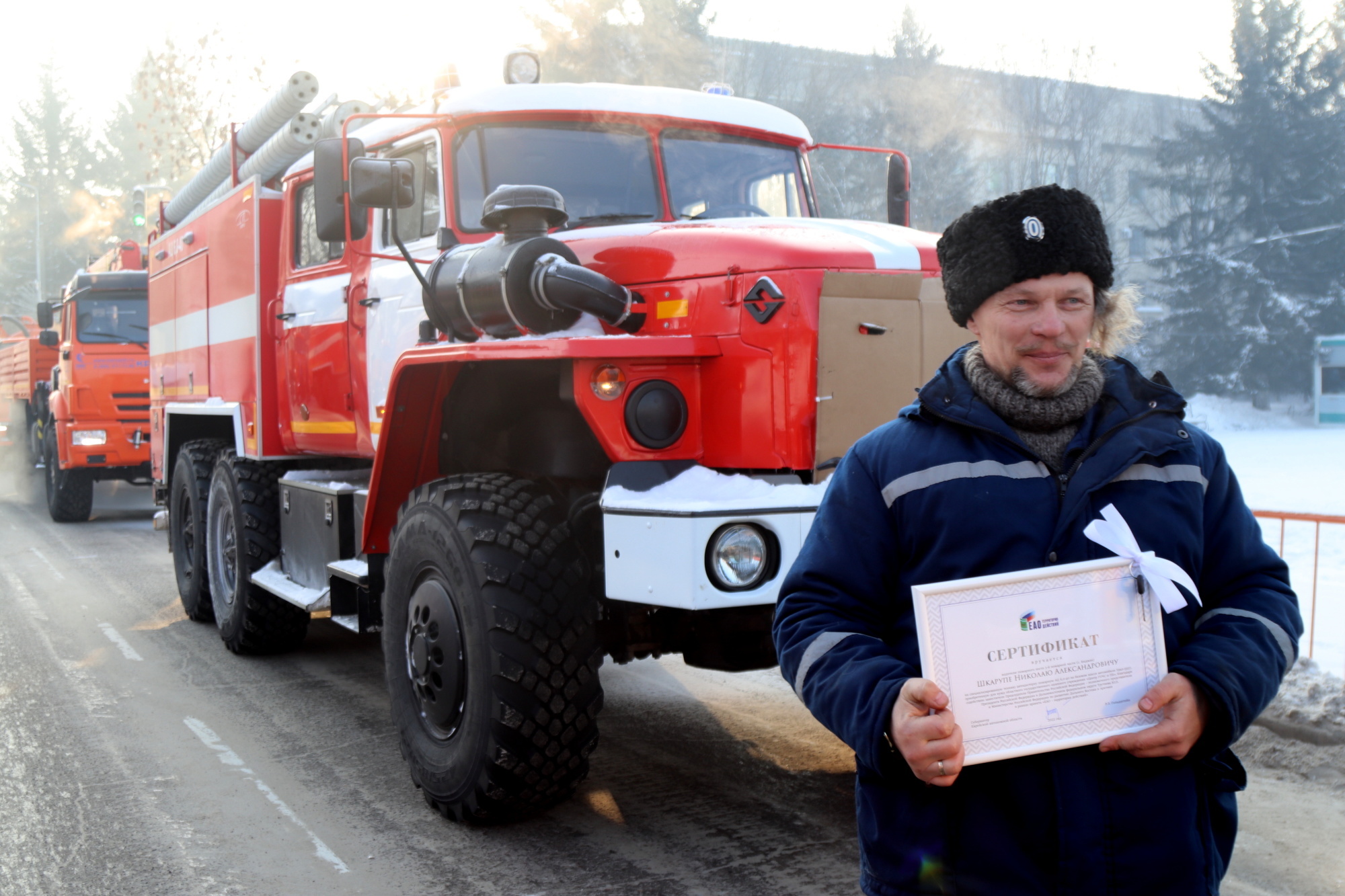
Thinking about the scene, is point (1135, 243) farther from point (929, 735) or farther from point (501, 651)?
point (929, 735)

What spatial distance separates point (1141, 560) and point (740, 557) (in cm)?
207

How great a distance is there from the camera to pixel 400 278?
534 cm

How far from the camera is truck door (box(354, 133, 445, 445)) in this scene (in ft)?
17.0

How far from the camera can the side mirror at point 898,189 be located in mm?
6266

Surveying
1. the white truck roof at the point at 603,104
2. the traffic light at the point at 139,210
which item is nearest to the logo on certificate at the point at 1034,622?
the white truck roof at the point at 603,104

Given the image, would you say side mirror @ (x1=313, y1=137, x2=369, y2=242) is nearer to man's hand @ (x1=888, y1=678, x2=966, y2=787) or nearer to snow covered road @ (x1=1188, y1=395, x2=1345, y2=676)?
man's hand @ (x1=888, y1=678, x2=966, y2=787)

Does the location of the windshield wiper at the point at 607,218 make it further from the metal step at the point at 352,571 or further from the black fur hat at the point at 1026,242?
the black fur hat at the point at 1026,242

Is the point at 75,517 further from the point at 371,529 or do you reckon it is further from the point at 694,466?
the point at 694,466

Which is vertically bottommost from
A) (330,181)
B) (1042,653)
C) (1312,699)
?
(1312,699)

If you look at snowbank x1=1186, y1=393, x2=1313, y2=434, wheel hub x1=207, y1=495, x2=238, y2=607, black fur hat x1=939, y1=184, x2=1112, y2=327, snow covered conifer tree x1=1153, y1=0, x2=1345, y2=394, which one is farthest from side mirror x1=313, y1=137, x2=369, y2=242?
snow covered conifer tree x1=1153, y1=0, x2=1345, y2=394

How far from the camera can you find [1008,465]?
1.92 m

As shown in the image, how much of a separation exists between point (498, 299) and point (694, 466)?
952mm

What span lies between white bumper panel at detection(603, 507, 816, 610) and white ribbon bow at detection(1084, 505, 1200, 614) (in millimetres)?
1854

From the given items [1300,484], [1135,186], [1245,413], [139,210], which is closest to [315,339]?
[139,210]
